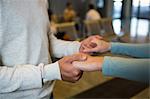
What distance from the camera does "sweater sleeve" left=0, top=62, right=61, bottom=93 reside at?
63 centimetres

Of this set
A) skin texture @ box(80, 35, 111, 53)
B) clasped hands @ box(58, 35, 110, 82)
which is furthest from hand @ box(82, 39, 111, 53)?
clasped hands @ box(58, 35, 110, 82)

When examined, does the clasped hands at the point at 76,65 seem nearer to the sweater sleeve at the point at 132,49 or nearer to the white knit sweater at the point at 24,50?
the white knit sweater at the point at 24,50

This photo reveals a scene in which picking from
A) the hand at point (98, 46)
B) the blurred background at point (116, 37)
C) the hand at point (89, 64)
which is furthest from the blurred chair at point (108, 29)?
the hand at point (89, 64)

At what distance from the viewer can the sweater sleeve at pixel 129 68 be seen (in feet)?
1.86

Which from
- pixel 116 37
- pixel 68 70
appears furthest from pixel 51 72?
pixel 116 37

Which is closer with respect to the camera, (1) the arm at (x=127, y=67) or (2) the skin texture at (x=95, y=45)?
(1) the arm at (x=127, y=67)

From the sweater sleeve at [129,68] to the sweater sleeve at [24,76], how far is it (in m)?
0.16

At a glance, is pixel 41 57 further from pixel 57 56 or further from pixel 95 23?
pixel 95 23

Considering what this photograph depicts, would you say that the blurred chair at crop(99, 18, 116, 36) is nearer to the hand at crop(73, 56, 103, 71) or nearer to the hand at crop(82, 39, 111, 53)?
the hand at crop(82, 39, 111, 53)

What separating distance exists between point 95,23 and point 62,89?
8.76 ft

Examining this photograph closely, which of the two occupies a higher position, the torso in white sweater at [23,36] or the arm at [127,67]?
the torso in white sweater at [23,36]

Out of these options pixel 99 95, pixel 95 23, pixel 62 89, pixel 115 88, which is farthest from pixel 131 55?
pixel 95 23

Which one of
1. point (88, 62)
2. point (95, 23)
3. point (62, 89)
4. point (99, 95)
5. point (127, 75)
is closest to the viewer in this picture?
point (127, 75)

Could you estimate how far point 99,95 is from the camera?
170 cm
